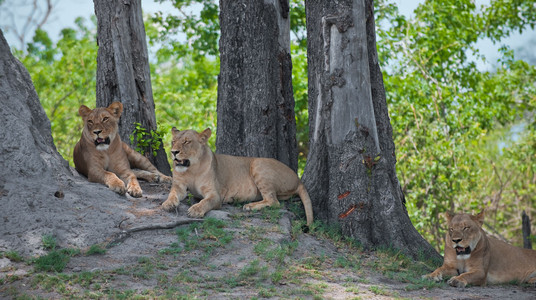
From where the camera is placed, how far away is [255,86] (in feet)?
27.7

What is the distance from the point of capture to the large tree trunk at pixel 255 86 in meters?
8.40

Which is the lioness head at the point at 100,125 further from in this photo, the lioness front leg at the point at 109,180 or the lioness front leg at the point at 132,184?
the lioness front leg at the point at 132,184

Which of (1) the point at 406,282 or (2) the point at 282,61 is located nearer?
(1) the point at 406,282

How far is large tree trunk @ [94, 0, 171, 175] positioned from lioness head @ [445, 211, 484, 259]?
4.16 m

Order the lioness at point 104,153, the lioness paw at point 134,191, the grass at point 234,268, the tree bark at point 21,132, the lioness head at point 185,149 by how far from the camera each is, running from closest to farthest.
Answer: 1. the grass at point 234,268
2. the tree bark at point 21,132
3. the lioness head at point 185,149
4. the lioness paw at point 134,191
5. the lioness at point 104,153

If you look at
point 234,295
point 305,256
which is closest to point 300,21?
point 305,256

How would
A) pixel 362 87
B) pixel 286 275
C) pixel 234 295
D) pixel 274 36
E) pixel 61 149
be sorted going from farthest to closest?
pixel 61 149
pixel 274 36
pixel 362 87
pixel 286 275
pixel 234 295

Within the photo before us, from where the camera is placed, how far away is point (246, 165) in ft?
25.5

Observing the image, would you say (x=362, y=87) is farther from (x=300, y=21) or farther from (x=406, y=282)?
(x=300, y=21)

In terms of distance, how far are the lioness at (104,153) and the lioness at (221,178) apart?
59 cm

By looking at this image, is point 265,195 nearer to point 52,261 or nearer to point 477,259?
point 477,259

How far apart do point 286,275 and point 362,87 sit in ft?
8.54

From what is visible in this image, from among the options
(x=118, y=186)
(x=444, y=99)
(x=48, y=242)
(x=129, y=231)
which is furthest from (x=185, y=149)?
(x=444, y=99)

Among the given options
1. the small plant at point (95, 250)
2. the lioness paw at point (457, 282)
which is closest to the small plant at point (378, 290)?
the lioness paw at point (457, 282)
